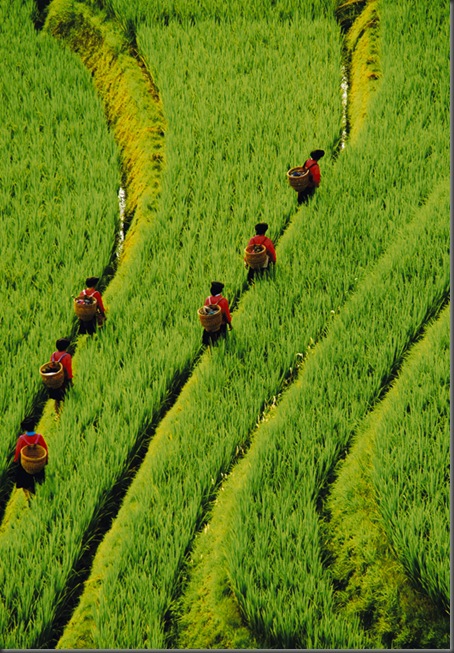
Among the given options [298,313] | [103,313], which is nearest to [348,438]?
[298,313]

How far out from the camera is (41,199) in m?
8.12

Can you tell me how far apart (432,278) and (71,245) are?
3514mm

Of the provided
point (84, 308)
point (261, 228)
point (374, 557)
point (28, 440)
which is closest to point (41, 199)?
point (84, 308)

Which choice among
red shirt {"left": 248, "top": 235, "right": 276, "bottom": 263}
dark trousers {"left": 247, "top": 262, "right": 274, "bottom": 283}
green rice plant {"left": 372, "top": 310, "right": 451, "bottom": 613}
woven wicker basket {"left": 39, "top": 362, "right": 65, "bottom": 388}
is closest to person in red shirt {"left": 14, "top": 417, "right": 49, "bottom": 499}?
woven wicker basket {"left": 39, "top": 362, "right": 65, "bottom": 388}

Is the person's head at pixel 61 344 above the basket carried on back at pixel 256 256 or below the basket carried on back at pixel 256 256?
below

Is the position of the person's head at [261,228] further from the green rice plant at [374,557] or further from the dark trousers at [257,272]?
the green rice plant at [374,557]

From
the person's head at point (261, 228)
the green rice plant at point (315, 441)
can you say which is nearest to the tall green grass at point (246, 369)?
the green rice plant at point (315, 441)

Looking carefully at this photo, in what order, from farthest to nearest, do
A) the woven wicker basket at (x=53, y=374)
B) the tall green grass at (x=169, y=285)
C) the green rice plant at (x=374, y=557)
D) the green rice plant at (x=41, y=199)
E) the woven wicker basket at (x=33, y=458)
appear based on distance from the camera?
the green rice plant at (x=41, y=199)
the woven wicker basket at (x=53, y=374)
the woven wicker basket at (x=33, y=458)
the tall green grass at (x=169, y=285)
the green rice plant at (x=374, y=557)

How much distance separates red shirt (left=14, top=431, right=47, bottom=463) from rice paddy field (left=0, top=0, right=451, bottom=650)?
0.24m

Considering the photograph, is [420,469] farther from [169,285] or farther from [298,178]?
[298,178]

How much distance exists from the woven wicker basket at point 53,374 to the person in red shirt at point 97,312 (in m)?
0.69

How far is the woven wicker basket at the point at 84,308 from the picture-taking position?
640 centimetres

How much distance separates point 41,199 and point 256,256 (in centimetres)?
280

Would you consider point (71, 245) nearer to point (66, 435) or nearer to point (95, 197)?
point (95, 197)
